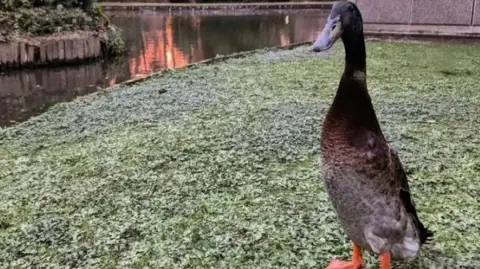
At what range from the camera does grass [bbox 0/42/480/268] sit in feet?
9.03

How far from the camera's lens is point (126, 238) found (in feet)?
9.55

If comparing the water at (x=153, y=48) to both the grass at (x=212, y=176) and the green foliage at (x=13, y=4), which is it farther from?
the green foliage at (x=13, y=4)

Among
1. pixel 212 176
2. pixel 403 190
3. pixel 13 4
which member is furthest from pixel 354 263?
pixel 13 4

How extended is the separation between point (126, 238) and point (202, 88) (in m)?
3.98

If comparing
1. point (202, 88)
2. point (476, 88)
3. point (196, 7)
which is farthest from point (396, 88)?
point (196, 7)

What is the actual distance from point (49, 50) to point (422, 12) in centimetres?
758

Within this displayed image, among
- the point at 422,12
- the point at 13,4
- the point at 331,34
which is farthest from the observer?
the point at 422,12

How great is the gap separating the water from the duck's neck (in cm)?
524

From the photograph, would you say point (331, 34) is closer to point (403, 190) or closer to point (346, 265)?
point (403, 190)

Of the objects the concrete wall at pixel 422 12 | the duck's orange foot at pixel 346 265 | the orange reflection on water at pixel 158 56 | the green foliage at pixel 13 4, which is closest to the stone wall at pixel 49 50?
the orange reflection on water at pixel 158 56

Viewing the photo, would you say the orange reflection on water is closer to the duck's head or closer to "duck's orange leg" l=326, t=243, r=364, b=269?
"duck's orange leg" l=326, t=243, r=364, b=269

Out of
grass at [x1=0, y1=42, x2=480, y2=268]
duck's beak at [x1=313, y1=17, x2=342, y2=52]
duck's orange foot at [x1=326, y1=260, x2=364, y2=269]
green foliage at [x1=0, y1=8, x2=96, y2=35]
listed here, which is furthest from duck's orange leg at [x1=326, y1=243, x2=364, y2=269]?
green foliage at [x1=0, y1=8, x2=96, y2=35]

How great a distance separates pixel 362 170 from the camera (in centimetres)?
209

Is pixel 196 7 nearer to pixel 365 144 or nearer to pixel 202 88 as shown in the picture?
pixel 202 88
